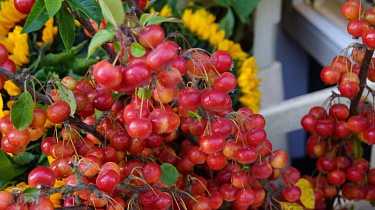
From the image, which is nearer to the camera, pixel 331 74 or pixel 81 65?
pixel 331 74

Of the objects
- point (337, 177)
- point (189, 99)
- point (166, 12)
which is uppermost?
point (189, 99)

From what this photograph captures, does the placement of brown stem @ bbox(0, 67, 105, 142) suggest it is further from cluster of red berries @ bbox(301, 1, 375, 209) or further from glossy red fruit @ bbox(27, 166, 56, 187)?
cluster of red berries @ bbox(301, 1, 375, 209)

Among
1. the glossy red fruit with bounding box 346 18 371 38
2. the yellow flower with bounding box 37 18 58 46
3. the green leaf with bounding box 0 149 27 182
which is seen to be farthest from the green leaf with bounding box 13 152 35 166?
the glossy red fruit with bounding box 346 18 371 38

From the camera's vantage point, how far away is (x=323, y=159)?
2.04 feet

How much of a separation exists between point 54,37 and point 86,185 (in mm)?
424

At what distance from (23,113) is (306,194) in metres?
0.32

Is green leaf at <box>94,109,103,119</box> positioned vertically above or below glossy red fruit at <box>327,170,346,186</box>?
above

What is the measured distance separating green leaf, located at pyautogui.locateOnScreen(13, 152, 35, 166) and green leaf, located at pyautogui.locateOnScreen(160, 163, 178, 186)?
26cm

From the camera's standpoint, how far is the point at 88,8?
16.8 inches

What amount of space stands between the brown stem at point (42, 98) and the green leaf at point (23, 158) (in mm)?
212

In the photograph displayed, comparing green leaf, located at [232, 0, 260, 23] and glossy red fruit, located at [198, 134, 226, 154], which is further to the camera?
green leaf, located at [232, 0, 260, 23]

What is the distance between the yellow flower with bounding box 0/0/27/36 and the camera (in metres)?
0.72

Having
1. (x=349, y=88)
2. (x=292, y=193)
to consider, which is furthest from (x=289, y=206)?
(x=349, y=88)

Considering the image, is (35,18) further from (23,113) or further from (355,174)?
(355,174)
